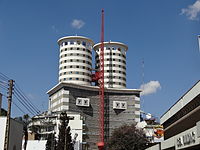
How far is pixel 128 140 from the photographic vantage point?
87.9 meters

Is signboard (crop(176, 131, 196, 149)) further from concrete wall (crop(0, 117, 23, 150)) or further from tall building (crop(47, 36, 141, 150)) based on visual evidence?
tall building (crop(47, 36, 141, 150))

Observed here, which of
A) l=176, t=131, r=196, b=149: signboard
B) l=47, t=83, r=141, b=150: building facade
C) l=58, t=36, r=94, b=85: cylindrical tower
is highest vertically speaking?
l=58, t=36, r=94, b=85: cylindrical tower

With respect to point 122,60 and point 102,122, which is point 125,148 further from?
point 122,60

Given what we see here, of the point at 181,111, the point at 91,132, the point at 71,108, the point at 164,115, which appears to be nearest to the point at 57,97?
the point at 71,108

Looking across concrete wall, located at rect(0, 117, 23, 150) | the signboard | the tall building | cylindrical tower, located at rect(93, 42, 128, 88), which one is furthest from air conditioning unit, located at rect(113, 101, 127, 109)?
the signboard

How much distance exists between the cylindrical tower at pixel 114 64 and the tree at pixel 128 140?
54.2 meters

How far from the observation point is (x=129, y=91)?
13788 cm

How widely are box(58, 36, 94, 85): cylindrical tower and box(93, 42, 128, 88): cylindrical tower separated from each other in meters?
9.72

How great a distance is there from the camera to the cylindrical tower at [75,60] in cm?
13412

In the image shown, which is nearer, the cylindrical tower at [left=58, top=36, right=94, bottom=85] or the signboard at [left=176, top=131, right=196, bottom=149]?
the signboard at [left=176, top=131, right=196, bottom=149]

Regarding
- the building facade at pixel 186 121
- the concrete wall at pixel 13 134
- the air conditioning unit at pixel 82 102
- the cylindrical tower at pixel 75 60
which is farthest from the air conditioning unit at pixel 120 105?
the building facade at pixel 186 121

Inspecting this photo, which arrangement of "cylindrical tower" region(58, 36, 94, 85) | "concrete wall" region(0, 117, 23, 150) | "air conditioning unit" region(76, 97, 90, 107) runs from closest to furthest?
1. "concrete wall" region(0, 117, 23, 150)
2. "air conditioning unit" region(76, 97, 90, 107)
3. "cylindrical tower" region(58, 36, 94, 85)

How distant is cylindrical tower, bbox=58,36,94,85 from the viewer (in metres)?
134

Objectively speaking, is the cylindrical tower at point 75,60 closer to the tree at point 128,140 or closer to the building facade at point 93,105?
the building facade at point 93,105
